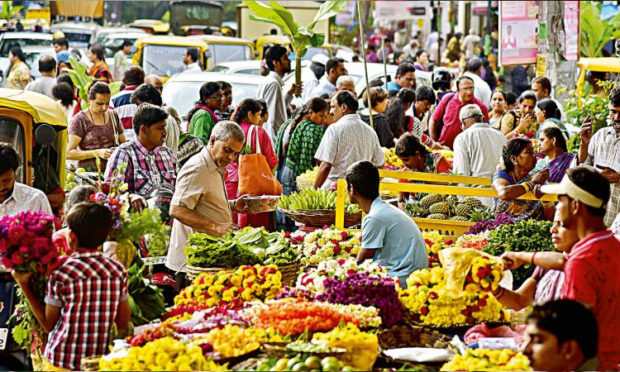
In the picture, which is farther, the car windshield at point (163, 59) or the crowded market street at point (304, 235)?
the car windshield at point (163, 59)

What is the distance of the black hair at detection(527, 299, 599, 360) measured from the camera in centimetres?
465

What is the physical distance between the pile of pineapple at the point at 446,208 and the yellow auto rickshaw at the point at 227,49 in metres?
16.6

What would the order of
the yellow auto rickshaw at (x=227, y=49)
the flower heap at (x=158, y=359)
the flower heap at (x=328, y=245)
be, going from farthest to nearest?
the yellow auto rickshaw at (x=227, y=49), the flower heap at (x=328, y=245), the flower heap at (x=158, y=359)

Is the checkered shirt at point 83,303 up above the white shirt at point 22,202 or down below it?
below

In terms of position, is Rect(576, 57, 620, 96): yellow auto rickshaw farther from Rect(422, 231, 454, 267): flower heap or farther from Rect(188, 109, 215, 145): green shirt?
Rect(422, 231, 454, 267): flower heap

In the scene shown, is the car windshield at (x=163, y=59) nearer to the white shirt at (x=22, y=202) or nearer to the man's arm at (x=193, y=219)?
the man's arm at (x=193, y=219)

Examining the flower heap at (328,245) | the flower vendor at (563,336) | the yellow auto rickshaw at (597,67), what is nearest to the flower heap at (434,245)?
the flower heap at (328,245)

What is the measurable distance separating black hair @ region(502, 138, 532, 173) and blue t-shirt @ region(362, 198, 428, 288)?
6.43 ft

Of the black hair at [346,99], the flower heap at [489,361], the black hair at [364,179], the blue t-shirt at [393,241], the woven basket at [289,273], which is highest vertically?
the black hair at [346,99]

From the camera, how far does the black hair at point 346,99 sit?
11242 mm

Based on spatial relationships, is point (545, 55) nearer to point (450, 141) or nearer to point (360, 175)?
point (450, 141)

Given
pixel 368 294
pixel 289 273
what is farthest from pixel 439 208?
pixel 368 294

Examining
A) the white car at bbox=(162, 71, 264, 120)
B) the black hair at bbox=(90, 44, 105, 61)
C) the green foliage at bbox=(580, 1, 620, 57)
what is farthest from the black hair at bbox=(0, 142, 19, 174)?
the green foliage at bbox=(580, 1, 620, 57)

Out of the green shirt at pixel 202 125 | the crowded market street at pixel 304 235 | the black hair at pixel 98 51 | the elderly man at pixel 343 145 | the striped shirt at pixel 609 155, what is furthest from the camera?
the black hair at pixel 98 51
